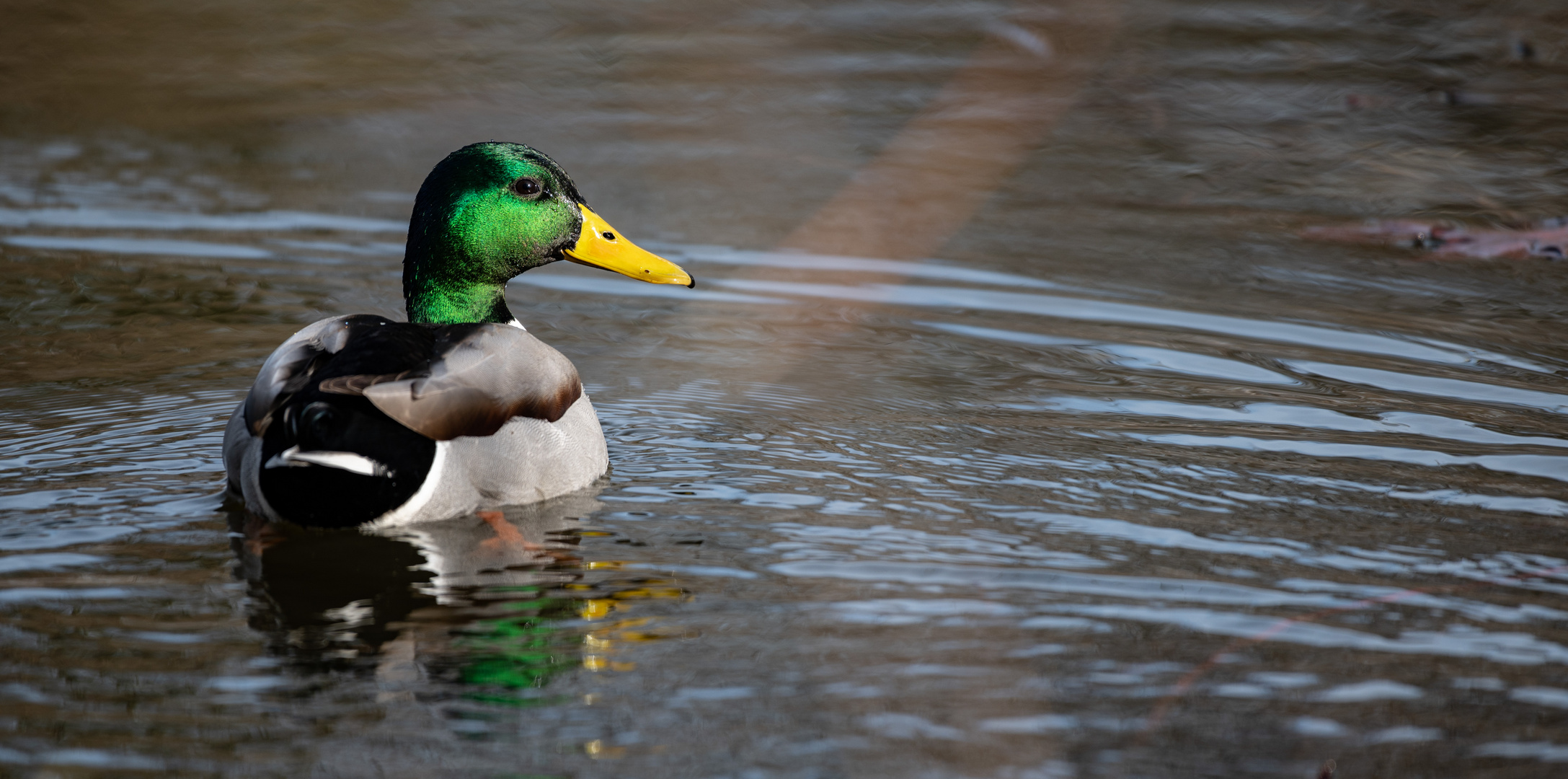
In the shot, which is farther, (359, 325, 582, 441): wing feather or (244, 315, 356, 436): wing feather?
(244, 315, 356, 436): wing feather

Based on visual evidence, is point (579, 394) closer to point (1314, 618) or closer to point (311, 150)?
point (1314, 618)

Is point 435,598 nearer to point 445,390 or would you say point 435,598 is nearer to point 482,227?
point 445,390

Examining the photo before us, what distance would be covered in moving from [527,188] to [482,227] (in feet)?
0.70

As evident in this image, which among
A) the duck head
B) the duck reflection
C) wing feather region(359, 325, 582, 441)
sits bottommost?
the duck reflection

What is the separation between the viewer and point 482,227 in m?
5.69

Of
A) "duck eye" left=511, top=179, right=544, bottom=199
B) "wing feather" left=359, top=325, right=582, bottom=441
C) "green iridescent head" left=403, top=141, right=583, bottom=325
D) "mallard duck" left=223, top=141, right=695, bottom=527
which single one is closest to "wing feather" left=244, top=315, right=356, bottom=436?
"mallard duck" left=223, top=141, right=695, bottom=527

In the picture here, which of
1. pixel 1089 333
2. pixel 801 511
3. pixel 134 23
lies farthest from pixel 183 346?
pixel 134 23

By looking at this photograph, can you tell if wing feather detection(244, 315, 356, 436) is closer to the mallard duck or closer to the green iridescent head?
the mallard duck

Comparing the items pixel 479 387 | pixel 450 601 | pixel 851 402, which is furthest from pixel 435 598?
pixel 851 402

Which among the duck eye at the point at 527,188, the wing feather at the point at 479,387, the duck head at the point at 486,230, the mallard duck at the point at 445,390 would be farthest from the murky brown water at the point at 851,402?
the duck eye at the point at 527,188

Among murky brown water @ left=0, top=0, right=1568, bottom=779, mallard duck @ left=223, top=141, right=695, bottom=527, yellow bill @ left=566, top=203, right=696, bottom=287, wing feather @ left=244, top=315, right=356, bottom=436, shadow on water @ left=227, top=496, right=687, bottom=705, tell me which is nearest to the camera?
murky brown water @ left=0, top=0, right=1568, bottom=779

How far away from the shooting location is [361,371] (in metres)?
4.64

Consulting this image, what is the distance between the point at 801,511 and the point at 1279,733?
1675mm

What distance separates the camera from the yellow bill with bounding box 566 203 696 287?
5945 mm
